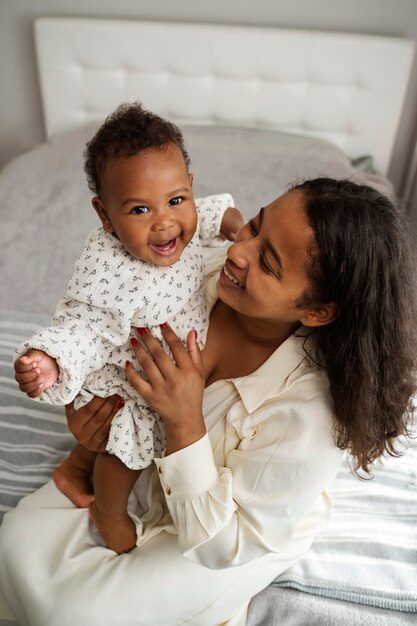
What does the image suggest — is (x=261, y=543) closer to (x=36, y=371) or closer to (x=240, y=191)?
(x=36, y=371)

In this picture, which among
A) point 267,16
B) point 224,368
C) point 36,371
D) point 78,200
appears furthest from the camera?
point 267,16

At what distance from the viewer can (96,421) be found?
1025 millimetres

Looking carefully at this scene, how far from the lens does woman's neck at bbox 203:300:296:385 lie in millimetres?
1018

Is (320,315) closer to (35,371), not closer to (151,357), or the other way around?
(151,357)

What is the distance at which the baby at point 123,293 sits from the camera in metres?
0.84

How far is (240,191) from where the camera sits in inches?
79.1

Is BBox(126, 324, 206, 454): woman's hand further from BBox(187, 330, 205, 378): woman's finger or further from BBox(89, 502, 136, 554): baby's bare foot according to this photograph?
BBox(89, 502, 136, 554): baby's bare foot

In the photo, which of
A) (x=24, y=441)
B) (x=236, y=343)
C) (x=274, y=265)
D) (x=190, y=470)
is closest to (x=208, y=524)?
(x=190, y=470)

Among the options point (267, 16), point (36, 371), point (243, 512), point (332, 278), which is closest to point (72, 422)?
point (36, 371)

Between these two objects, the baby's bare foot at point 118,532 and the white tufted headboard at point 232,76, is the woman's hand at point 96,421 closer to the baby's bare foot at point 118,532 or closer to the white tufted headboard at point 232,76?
the baby's bare foot at point 118,532

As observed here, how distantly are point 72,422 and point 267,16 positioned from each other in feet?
6.18

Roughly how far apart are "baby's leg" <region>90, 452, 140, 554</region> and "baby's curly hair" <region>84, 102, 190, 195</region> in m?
0.51

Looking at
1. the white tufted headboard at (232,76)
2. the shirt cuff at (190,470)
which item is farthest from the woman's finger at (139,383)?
the white tufted headboard at (232,76)

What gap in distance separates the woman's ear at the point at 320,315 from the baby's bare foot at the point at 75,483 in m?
0.60
